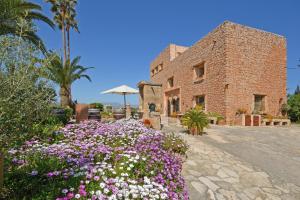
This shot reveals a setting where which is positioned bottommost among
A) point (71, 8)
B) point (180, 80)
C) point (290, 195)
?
point (290, 195)

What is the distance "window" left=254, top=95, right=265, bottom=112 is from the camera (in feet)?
48.7

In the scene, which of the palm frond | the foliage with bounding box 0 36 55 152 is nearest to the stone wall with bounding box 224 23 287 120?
the palm frond

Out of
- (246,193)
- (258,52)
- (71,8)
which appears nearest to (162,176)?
(246,193)

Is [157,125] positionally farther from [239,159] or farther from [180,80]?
[180,80]

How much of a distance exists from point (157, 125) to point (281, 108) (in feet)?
38.6

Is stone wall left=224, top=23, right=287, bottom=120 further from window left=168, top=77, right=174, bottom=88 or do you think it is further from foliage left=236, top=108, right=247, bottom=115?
window left=168, top=77, right=174, bottom=88

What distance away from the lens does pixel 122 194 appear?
2.62m

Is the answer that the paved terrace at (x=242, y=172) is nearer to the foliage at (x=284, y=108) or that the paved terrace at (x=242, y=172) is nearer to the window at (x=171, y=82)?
the foliage at (x=284, y=108)

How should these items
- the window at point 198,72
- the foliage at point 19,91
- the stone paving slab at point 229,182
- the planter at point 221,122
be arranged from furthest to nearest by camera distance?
1. the window at point 198,72
2. the planter at point 221,122
3. the stone paving slab at point 229,182
4. the foliage at point 19,91

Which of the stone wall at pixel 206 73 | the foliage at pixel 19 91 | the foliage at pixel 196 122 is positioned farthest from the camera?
the stone wall at pixel 206 73

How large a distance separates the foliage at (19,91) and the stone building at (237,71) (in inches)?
491

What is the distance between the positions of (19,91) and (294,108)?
18823 mm

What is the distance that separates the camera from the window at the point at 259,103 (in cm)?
1485

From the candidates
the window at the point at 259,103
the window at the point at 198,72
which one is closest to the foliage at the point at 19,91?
the window at the point at 259,103
